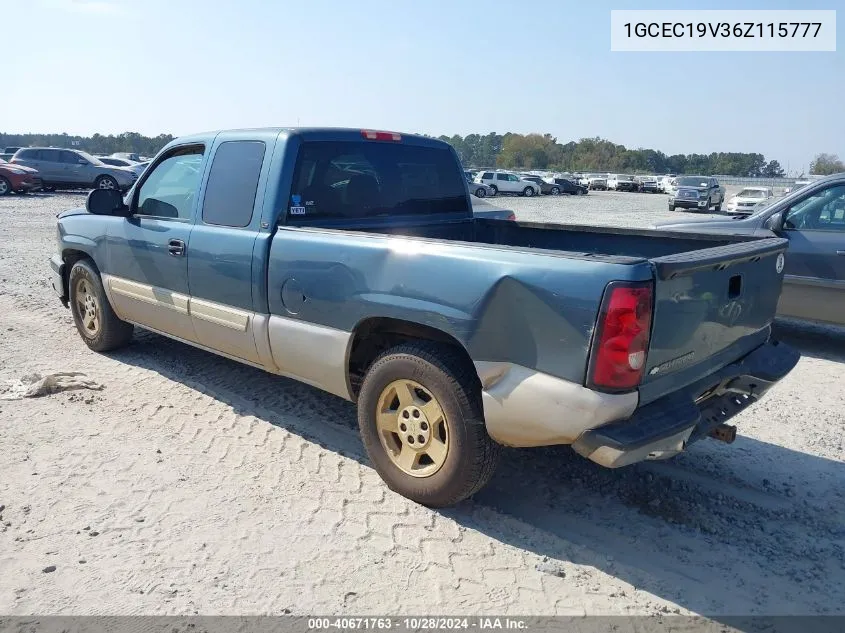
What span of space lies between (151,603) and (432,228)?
3.12m

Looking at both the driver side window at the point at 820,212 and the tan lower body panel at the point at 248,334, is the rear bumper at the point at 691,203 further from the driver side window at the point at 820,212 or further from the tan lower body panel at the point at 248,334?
the tan lower body panel at the point at 248,334

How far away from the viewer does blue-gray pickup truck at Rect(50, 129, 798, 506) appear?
2.82 m

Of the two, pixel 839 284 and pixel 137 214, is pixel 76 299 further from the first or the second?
pixel 839 284

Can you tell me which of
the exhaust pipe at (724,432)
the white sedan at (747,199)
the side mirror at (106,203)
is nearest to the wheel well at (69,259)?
the side mirror at (106,203)

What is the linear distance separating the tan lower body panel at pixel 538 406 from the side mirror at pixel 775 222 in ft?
16.1

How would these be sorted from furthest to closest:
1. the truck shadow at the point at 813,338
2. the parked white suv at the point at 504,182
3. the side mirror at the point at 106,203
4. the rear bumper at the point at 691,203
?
the parked white suv at the point at 504,182 → the rear bumper at the point at 691,203 → the truck shadow at the point at 813,338 → the side mirror at the point at 106,203

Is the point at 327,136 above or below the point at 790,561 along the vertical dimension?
above

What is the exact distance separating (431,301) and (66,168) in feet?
88.3

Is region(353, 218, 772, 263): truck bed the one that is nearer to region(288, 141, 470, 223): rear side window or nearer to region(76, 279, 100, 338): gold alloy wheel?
region(288, 141, 470, 223): rear side window

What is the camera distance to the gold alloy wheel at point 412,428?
3.40 m

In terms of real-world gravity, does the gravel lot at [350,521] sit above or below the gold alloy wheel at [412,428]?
below

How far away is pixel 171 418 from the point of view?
182 inches

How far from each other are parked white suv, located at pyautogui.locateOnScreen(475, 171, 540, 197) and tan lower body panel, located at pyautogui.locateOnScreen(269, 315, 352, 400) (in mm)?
35819

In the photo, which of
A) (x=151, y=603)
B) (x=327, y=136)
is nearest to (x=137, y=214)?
(x=327, y=136)
